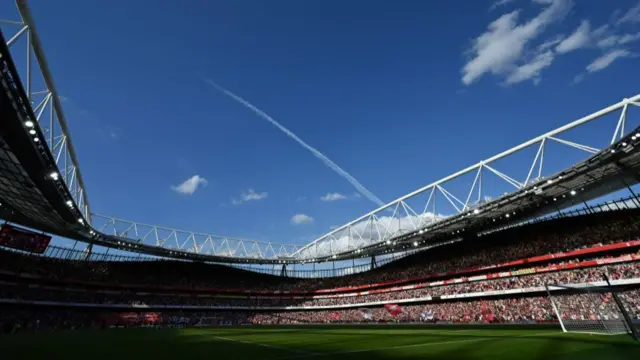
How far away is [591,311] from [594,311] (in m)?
1.34

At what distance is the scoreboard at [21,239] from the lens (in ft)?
127

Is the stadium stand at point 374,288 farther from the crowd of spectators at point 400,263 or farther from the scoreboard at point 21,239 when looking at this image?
the scoreboard at point 21,239

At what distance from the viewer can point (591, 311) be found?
23.7 metres

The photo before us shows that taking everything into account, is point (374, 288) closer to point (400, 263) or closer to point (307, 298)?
point (400, 263)

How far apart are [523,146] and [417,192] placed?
17.2m

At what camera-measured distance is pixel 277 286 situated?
8088 cm

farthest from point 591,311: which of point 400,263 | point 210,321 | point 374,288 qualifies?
point 210,321

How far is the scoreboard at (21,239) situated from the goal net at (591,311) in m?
54.7

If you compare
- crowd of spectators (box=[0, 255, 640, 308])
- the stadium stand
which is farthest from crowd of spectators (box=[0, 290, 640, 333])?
crowd of spectators (box=[0, 255, 640, 308])

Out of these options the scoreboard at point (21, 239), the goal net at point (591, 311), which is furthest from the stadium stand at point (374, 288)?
the scoreboard at point (21, 239)

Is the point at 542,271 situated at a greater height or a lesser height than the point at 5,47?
lesser

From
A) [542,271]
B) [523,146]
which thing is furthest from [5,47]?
[542,271]

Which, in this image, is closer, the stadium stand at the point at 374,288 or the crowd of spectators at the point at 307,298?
the crowd of spectators at the point at 307,298

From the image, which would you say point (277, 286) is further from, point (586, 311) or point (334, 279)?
point (586, 311)
